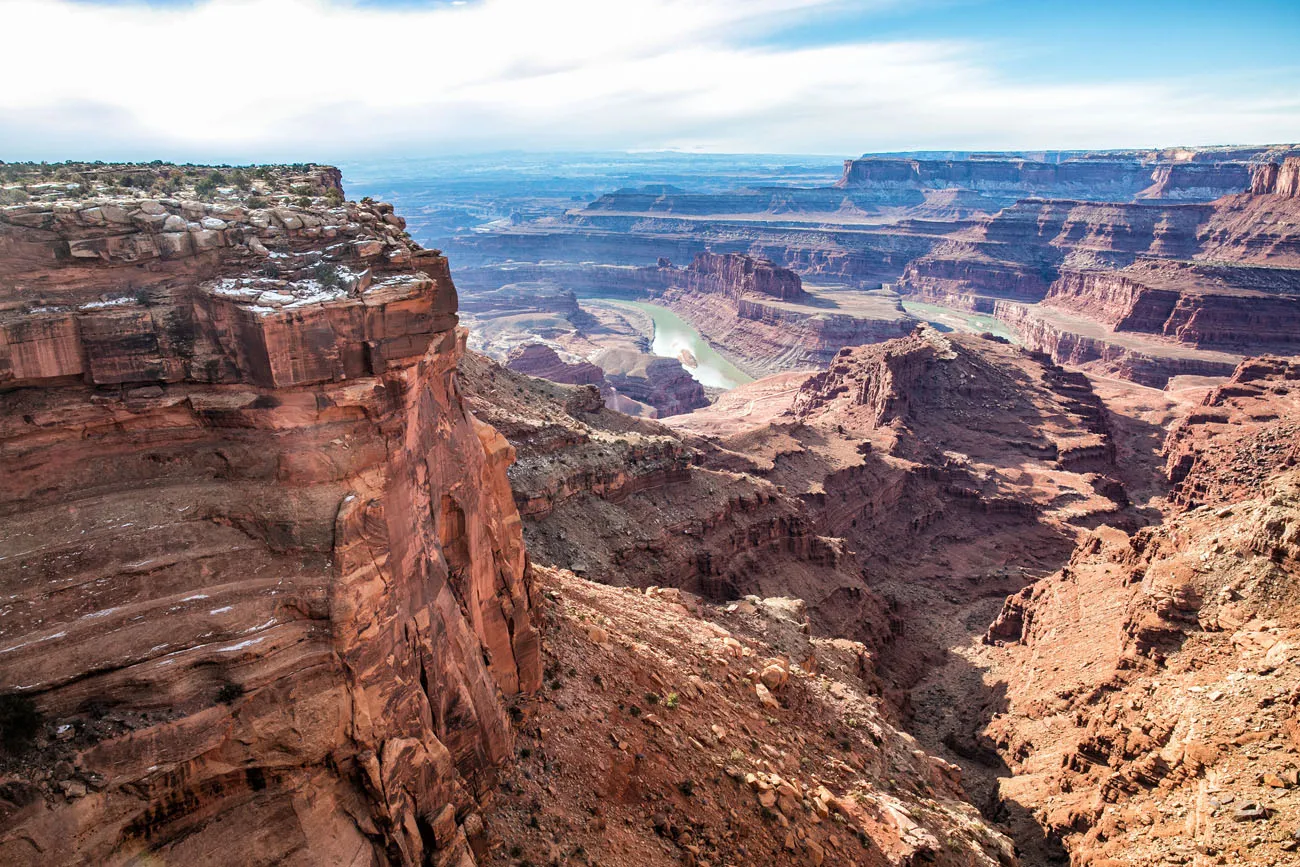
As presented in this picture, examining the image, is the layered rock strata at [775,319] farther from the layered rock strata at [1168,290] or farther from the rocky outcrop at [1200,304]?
the rocky outcrop at [1200,304]

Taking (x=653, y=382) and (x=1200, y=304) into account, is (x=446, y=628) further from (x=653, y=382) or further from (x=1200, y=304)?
(x=1200, y=304)

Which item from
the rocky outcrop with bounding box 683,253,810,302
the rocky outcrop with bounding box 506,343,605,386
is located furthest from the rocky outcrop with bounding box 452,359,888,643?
the rocky outcrop with bounding box 683,253,810,302

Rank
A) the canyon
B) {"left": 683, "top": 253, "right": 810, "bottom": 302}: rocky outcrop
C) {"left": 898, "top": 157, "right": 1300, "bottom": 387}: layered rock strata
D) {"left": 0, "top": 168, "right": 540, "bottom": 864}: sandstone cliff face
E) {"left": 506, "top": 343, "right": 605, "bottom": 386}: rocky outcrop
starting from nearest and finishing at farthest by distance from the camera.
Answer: {"left": 0, "top": 168, "right": 540, "bottom": 864}: sandstone cliff face, the canyon, {"left": 506, "top": 343, "right": 605, "bottom": 386}: rocky outcrop, {"left": 898, "top": 157, "right": 1300, "bottom": 387}: layered rock strata, {"left": 683, "top": 253, "right": 810, "bottom": 302}: rocky outcrop

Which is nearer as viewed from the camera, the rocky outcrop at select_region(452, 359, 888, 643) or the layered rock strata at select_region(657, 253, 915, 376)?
the rocky outcrop at select_region(452, 359, 888, 643)

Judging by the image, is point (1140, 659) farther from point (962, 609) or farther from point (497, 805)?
point (497, 805)

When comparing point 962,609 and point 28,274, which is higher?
point 28,274

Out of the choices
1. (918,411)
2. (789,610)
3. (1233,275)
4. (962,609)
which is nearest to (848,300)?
(1233,275)

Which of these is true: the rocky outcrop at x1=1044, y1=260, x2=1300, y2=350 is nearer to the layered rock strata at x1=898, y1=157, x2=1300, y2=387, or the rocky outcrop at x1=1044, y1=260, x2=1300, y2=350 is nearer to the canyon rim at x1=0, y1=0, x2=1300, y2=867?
the layered rock strata at x1=898, y1=157, x2=1300, y2=387

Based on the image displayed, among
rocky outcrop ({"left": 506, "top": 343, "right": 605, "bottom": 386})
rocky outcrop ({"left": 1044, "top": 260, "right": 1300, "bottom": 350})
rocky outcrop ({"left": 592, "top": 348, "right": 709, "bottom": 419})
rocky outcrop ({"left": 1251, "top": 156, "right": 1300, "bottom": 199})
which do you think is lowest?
rocky outcrop ({"left": 592, "top": 348, "right": 709, "bottom": 419})
